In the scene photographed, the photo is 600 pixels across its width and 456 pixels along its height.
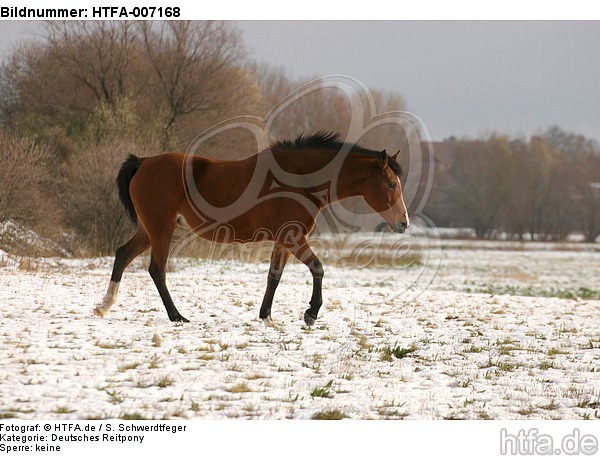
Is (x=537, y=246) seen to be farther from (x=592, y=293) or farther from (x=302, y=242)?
(x=302, y=242)

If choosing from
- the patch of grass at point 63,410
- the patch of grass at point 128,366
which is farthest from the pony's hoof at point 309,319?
the patch of grass at point 63,410

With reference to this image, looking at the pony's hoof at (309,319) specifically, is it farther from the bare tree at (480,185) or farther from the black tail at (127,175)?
the bare tree at (480,185)

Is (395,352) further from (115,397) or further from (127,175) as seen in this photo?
(127,175)

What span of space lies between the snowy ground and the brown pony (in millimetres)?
850

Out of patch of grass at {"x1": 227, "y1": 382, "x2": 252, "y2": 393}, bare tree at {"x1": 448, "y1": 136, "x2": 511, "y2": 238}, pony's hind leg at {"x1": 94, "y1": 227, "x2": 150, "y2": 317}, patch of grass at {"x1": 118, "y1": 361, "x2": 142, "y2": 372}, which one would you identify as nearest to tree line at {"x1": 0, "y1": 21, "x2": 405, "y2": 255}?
pony's hind leg at {"x1": 94, "y1": 227, "x2": 150, "y2": 317}

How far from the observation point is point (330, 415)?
17.3 feet

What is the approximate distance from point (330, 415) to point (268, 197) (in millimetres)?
4174

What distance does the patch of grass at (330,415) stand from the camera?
5.25 metres

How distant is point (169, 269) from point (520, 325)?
955cm

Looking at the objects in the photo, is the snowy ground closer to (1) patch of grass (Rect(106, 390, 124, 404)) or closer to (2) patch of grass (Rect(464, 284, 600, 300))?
(1) patch of grass (Rect(106, 390, 124, 404))

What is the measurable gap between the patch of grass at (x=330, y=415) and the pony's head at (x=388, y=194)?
13.3 feet

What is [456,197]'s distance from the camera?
70.8 meters

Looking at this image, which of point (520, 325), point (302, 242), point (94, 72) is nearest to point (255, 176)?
point (302, 242)

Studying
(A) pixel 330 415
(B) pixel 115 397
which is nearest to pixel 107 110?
(B) pixel 115 397
